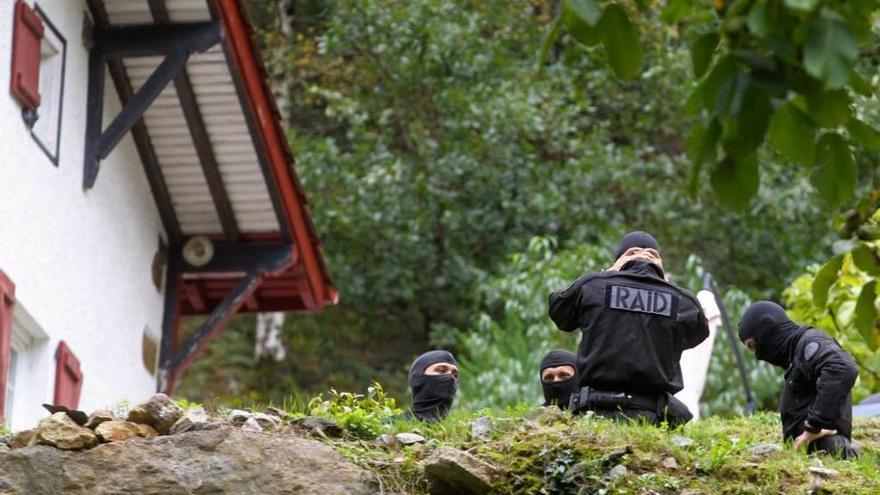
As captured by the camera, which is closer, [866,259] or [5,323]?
[866,259]

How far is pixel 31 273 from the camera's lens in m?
15.9

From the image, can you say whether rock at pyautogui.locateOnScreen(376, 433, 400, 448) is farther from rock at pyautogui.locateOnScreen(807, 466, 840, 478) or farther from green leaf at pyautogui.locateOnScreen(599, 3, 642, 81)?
green leaf at pyautogui.locateOnScreen(599, 3, 642, 81)

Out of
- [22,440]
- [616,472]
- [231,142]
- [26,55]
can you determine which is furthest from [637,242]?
[231,142]

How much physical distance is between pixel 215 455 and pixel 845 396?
12.3ft

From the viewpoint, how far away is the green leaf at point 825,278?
5977 millimetres

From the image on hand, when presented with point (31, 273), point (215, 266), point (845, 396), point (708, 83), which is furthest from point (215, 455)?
point (215, 266)

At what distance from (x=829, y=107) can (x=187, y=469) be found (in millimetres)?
5154

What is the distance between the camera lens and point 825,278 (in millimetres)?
6066

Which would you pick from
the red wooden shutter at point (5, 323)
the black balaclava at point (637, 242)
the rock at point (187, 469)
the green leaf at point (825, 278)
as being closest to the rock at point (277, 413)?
the rock at point (187, 469)

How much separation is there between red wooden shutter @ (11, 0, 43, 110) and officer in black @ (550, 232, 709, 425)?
5.68 m

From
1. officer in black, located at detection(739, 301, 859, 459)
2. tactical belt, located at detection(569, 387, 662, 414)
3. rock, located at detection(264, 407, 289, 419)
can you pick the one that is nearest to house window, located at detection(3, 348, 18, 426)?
rock, located at detection(264, 407, 289, 419)

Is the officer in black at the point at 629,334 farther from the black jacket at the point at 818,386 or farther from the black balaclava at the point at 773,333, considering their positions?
the black jacket at the point at 818,386

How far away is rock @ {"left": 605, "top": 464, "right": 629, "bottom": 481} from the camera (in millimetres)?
9930

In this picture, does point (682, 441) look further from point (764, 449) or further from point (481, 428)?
point (481, 428)
